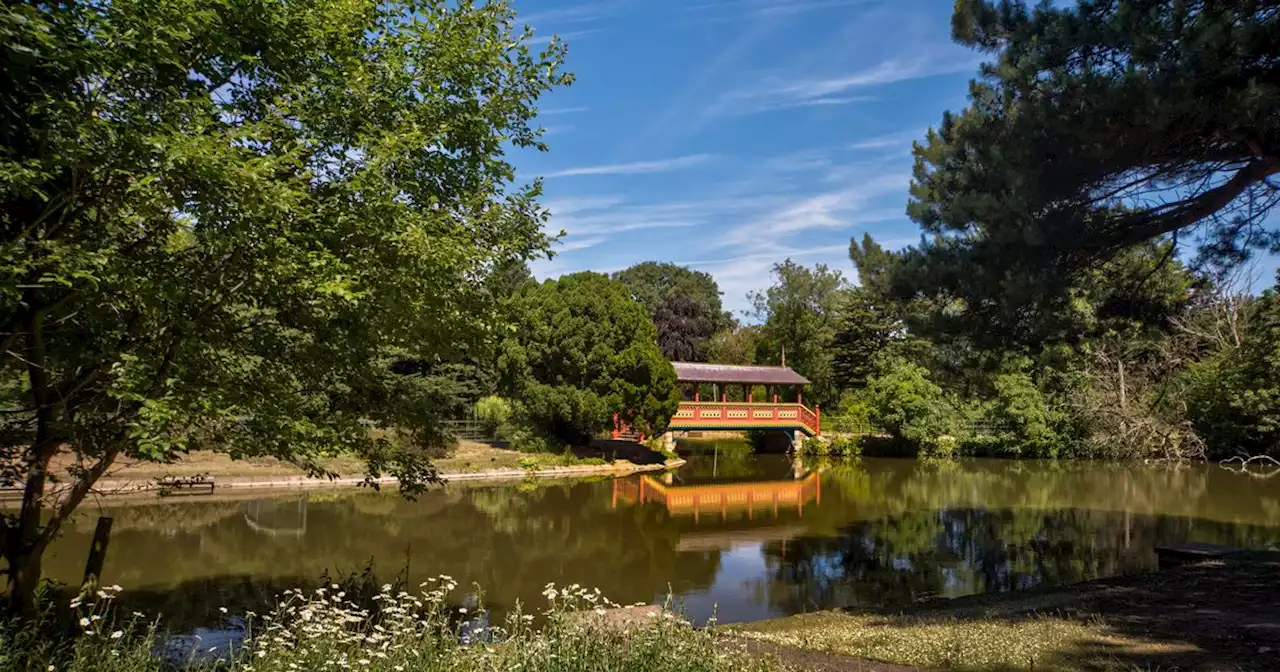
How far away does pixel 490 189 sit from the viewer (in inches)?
256

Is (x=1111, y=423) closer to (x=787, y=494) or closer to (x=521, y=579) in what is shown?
(x=787, y=494)

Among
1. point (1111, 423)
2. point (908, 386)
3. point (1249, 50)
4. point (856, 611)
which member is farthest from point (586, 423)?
point (1249, 50)

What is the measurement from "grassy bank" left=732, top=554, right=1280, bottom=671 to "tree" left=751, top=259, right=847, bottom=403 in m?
30.4

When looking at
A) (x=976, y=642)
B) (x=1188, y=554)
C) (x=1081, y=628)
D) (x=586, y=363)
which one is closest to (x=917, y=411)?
(x=586, y=363)

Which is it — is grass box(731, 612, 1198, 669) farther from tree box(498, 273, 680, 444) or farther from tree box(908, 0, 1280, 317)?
tree box(498, 273, 680, 444)

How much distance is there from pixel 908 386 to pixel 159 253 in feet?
98.6

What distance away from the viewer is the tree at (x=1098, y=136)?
6375 mm

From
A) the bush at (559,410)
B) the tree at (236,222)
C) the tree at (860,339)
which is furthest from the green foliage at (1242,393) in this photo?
the tree at (236,222)

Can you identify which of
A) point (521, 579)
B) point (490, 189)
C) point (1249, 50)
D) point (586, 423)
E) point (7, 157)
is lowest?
point (521, 579)

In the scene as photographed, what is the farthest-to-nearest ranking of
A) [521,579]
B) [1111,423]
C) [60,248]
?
1. [1111,423]
2. [521,579]
3. [60,248]

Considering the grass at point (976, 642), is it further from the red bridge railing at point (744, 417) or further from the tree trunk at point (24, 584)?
the red bridge railing at point (744, 417)

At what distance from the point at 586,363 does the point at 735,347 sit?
21945mm

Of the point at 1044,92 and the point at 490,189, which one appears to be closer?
the point at 490,189

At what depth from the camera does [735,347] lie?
151 ft
